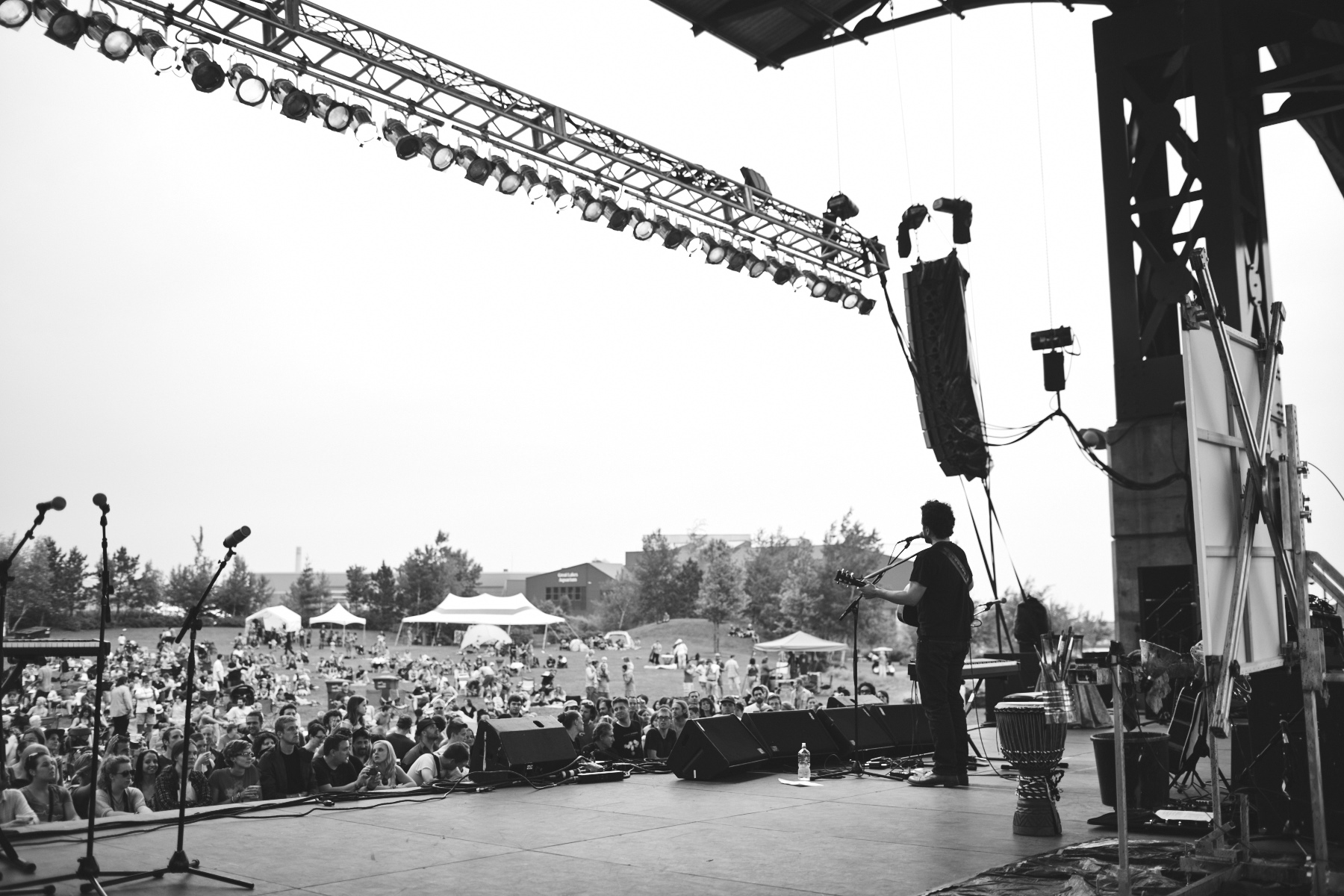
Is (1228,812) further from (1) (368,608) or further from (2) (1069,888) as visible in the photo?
(1) (368,608)

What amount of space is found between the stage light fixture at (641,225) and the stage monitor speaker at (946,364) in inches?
144

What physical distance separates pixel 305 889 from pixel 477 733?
344 cm

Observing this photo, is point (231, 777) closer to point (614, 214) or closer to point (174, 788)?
point (174, 788)

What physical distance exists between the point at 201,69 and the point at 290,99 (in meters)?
0.88

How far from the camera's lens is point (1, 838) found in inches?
172

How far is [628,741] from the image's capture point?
10.2 metres

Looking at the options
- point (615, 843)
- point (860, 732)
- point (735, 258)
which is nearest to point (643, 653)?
point (735, 258)

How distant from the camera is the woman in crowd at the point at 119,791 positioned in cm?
732

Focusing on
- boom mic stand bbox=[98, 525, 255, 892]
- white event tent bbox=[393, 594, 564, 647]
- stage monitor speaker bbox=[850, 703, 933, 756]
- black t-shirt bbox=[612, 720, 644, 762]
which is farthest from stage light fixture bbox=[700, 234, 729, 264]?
white event tent bbox=[393, 594, 564, 647]

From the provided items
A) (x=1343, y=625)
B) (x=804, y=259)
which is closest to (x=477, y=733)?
(x=1343, y=625)

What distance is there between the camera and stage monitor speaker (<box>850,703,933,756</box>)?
353 inches

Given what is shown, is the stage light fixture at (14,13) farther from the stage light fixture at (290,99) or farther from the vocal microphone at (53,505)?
the vocal microphone at (53,505)

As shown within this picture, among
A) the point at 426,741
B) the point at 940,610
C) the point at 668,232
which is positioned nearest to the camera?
the point at 940,610

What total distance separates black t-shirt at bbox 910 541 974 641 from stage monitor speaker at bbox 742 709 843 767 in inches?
71.8
